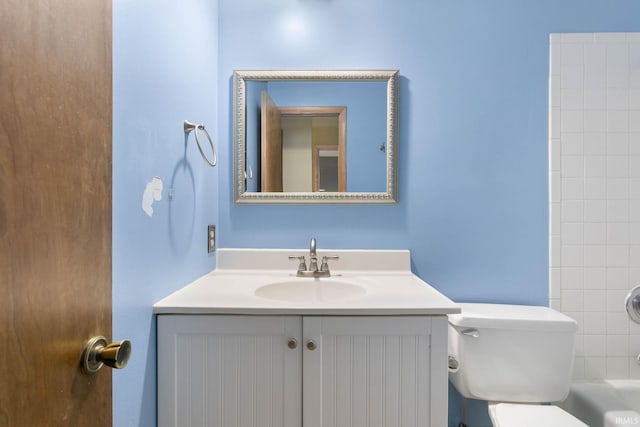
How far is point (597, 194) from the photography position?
4.81 ft

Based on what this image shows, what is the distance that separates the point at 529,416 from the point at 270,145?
1434mm

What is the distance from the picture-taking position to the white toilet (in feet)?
4.01

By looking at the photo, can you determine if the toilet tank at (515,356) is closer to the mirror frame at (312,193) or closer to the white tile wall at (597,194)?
the white tile wall at (597,194)

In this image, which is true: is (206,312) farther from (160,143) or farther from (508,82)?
(508,82)

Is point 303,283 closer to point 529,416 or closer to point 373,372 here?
point 373,372

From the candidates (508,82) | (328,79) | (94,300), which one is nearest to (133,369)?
(94,300)

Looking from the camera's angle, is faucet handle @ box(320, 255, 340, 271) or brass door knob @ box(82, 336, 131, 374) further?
faucet handle @ box(320, 255, 340, 271)

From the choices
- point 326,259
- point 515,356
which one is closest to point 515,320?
point 515,356

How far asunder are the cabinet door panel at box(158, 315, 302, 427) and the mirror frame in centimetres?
66

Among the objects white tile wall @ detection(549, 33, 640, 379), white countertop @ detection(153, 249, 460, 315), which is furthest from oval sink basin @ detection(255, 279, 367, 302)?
white tile wall @ detection(549, 33, 640, 379)

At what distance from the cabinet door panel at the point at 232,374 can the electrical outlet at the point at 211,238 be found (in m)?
0.50

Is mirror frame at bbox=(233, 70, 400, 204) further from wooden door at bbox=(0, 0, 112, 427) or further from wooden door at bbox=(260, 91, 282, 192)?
wooden door at bbox=(0, 0, 112, 427)

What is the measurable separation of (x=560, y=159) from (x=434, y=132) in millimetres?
563

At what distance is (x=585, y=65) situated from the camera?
4.85ft
